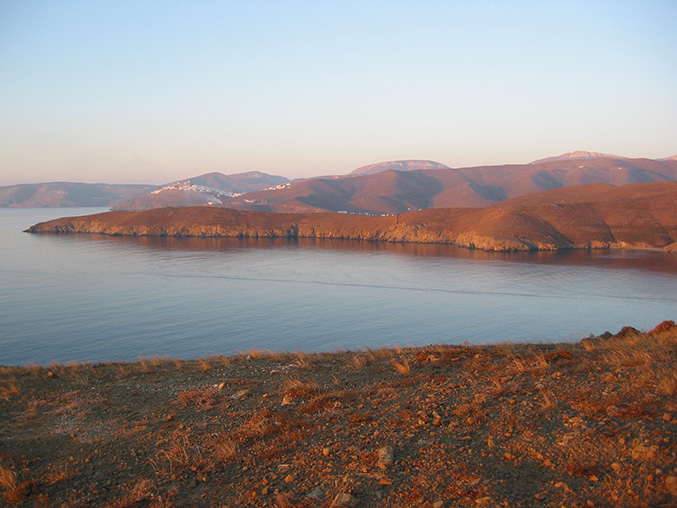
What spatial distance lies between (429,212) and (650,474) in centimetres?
9989

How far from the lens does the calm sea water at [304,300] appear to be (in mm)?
27062

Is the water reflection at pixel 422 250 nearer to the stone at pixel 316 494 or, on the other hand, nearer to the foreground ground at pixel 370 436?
the foreground ground at pixel 370 436

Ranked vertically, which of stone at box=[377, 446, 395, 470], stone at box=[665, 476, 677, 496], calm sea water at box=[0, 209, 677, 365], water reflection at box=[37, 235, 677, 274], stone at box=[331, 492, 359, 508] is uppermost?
stone at box=[665, 476, 677, 496]

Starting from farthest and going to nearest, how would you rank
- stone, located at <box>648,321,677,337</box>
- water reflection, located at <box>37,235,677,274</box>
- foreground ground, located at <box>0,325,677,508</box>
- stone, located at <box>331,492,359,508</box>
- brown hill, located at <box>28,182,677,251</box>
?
brown hill, located at <box>28,182,677,251</box> < water reflection, located at <box>37,235,677,274</box> < stone, located at <box>648,321,677,337</box> < foreground ground, located at <box>0,325,677,508</box> < stone, located at <box>331,492,359,508</box>

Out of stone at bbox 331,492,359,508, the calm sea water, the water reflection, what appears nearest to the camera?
stone at bbox 331,492,359,508

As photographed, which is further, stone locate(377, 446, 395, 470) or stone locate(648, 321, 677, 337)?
stone locate(648, 321, 677, 337)

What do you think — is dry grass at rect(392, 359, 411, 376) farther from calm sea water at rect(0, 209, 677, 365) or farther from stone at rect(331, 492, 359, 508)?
calm sea water at rect(0, 209, 677, 365)

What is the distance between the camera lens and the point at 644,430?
18.6ft

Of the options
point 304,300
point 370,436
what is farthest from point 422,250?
point 370,436

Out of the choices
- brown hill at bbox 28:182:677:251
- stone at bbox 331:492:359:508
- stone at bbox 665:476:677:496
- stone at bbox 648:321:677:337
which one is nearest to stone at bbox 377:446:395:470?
stone at bbox 331:492:359:508

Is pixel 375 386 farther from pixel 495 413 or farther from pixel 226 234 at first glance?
pixel 226 234

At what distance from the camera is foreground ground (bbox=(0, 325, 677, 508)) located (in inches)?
203

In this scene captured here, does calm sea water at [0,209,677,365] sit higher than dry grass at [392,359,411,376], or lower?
lower

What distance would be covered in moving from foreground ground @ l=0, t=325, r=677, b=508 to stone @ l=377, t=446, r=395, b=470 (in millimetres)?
26
